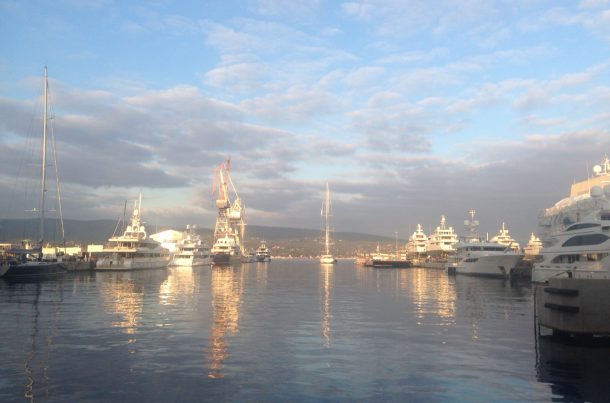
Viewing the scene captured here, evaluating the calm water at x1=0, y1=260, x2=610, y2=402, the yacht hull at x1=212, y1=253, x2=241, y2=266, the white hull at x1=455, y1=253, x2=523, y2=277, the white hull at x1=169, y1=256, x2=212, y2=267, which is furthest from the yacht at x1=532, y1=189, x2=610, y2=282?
the yacht hull at x1=212, y1=253, x2=241, y2=266

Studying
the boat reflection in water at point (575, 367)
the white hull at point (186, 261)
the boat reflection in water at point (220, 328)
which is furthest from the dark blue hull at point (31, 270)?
the boat reflection in water at point (575, 367)

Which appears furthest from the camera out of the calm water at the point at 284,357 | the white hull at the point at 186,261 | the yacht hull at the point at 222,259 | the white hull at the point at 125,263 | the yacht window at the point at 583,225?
the yacht hull at the point at 222,259

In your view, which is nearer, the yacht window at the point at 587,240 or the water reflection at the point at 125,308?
the water reflection at the point at 125,308

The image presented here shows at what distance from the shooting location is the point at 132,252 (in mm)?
113500

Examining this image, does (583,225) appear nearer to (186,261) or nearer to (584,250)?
(584,250)

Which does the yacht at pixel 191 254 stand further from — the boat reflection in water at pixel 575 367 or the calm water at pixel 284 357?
the boat reflection in water at pixel 575 367

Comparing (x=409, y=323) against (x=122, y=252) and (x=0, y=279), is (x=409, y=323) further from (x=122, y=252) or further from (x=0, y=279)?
(x=122, y=252)

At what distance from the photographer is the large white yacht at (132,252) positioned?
107 meters

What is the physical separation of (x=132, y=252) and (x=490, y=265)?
7815 cm

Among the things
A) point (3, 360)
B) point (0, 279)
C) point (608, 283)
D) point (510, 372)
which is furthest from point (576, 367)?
point (0, 279)

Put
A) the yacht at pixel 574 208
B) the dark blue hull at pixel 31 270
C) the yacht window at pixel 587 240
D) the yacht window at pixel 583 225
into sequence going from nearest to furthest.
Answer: the yacht window at pixel 587 240
the yacht window at pixel 583 225
the dark blue hull at pixel 31 270
the yacht at pixel 574 208

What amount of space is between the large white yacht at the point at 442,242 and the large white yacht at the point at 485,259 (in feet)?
172

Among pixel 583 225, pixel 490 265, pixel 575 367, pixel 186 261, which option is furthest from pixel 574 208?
pixel 186 261

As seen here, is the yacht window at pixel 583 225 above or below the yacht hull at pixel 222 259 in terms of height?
above
